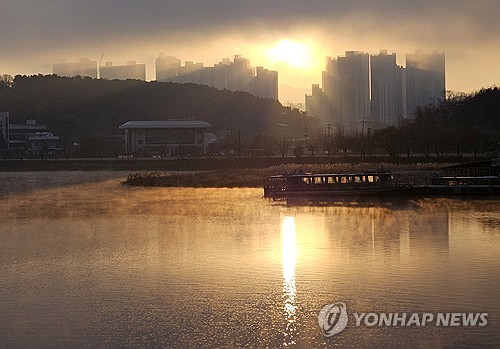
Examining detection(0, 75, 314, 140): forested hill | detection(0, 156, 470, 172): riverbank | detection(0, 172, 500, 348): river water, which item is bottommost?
detection(0, 172, 500, 348): river water

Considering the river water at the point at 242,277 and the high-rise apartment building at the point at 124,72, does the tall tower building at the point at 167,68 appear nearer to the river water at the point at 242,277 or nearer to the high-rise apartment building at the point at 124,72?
the high-rise apartment building at the point at 124,72

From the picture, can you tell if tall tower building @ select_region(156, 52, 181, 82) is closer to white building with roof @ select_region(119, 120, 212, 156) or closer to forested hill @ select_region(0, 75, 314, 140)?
forested hill @ select_region(0, 75, 314, 140)

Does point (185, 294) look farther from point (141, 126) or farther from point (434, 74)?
point (434, 74)

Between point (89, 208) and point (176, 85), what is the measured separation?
123 m

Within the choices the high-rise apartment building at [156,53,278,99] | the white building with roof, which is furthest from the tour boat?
the high-rise apartment building at [156,53,278,99]

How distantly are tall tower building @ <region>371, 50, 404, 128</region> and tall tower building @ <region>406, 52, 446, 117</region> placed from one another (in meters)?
2.78

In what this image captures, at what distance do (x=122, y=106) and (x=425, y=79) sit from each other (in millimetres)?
61233

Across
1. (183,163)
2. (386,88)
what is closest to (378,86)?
(386,88)

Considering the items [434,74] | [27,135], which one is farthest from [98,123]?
[434,74]

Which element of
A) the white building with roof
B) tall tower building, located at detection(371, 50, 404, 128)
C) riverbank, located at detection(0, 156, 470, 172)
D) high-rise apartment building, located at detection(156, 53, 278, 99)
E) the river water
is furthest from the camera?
high-rise apartment building, located at detection(156, 53, 278, 99)

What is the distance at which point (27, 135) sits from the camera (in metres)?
117

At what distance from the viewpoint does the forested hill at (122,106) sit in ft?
440

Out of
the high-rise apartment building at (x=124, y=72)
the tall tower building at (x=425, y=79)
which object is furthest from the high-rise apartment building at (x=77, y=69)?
the tall tower building at (x=425, y=79)

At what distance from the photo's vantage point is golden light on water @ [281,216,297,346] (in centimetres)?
988
